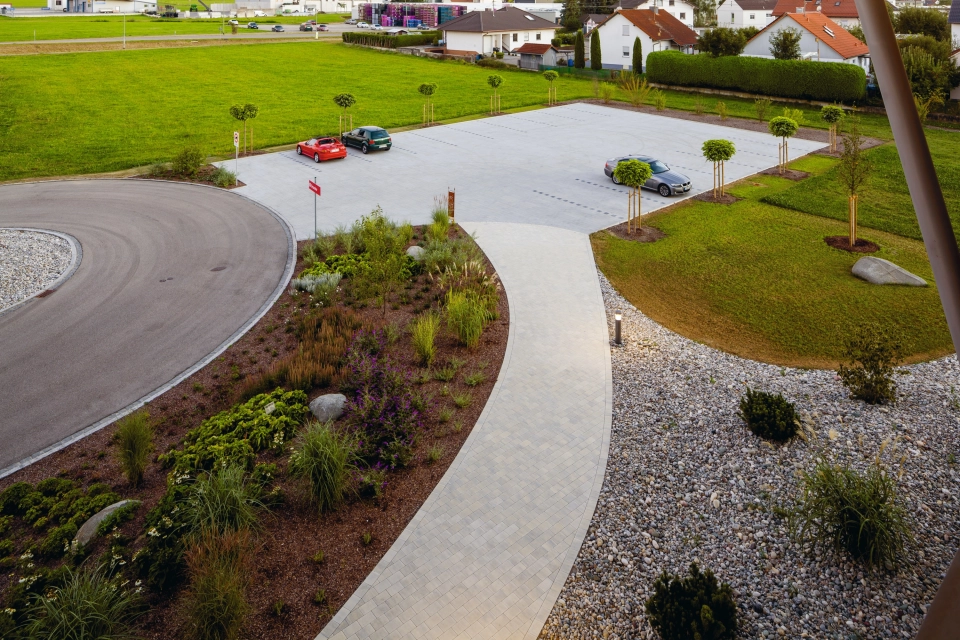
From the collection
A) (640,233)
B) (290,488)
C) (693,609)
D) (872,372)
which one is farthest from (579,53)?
(693,609)

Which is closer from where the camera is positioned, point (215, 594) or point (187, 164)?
point (215, 594)

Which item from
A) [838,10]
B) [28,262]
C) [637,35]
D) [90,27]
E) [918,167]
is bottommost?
[28,262]

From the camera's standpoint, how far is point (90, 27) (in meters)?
81.4

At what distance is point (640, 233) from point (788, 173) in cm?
1020

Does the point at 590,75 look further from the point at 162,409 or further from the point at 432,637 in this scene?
the point at 432,637

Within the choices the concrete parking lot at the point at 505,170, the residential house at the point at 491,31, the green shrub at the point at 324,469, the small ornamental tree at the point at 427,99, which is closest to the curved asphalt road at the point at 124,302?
the concrete parking lot at the point at 505,170

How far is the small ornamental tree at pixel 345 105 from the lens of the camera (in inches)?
1177

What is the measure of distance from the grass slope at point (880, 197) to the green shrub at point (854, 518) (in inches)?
553

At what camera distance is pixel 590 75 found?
5294 centimetres

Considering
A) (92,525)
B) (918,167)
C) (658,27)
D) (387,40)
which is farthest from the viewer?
(387,40)

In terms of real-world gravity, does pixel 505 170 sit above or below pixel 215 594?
above

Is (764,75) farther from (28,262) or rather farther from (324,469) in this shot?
(324,469)

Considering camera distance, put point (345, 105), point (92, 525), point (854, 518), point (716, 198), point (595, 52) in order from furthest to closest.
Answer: point (595, 52) → point (345, 105) → point (716, 198) → point (92, 525) → point (854, 518)

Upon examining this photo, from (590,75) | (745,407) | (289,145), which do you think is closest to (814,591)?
(745,407)
